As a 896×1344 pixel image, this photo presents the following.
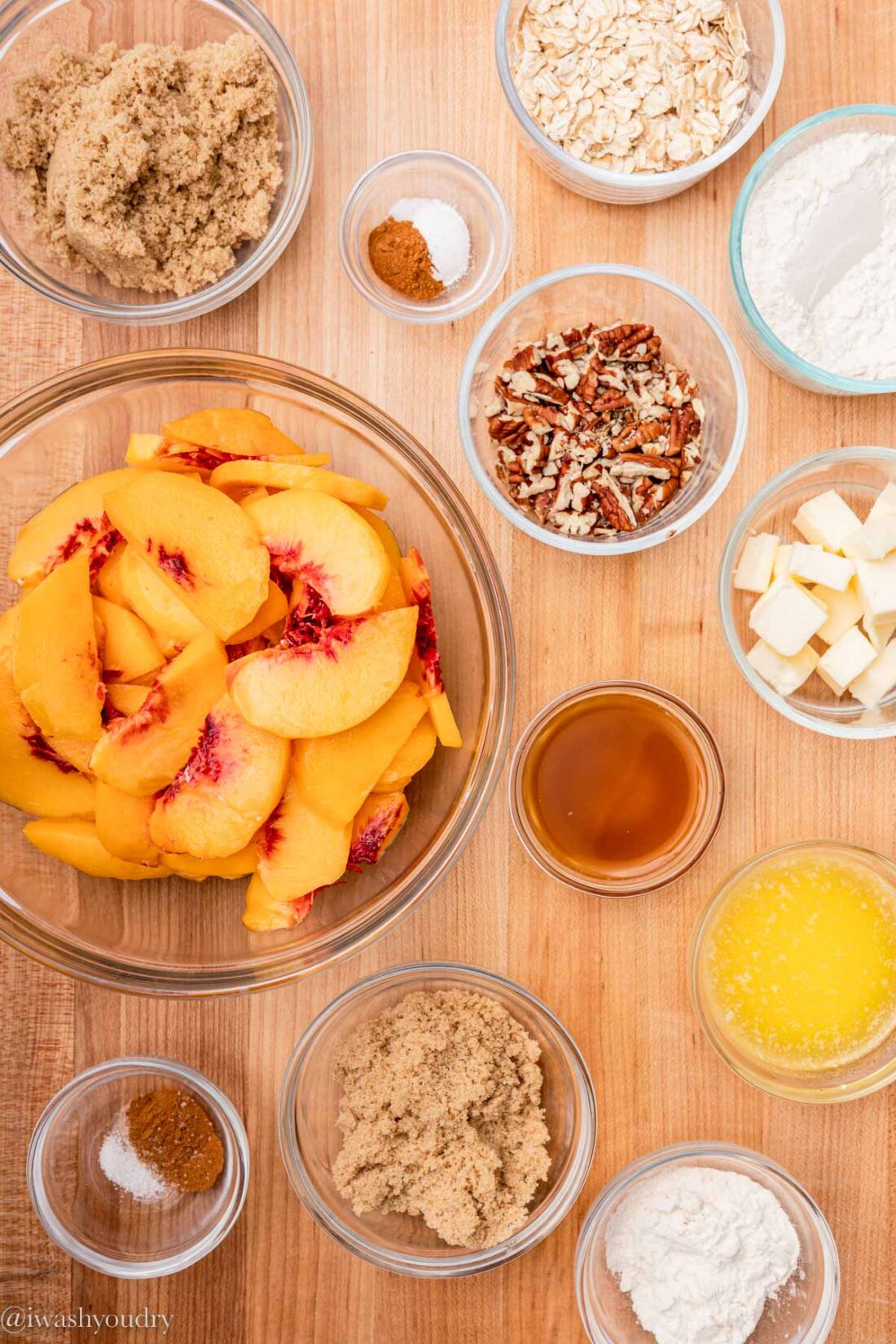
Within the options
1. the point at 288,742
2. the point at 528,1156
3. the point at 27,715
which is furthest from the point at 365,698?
the point at 528,1156

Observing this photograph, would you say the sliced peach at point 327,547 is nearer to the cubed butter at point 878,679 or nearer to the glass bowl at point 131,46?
the glass bowl at point 131,46

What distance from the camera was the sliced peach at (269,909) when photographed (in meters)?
1.10

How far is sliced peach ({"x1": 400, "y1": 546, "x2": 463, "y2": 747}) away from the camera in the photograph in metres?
1.11

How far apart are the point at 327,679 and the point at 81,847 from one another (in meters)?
0.35

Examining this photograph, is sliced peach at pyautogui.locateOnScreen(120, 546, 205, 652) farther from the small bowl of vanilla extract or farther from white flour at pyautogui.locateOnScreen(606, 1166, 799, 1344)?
white flour at pyautogui.locateOnScreen(606, 1166, 799, 1344)

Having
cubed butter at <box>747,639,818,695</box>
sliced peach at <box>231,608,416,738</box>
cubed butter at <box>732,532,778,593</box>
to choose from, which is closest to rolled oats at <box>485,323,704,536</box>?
cubed butter at <box>732,532,778,593</box>

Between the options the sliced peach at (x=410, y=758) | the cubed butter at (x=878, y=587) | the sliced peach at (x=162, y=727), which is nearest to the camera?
the sliced peach at (x=162, y=727)

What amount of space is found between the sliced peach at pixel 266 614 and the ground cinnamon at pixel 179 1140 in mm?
629

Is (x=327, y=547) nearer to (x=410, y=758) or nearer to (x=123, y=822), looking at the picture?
(x=410, y=758)

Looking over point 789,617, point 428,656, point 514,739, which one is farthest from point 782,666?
point 428,656

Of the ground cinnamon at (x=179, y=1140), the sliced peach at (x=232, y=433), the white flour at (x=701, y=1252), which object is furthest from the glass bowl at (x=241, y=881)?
the white flour at (x=701, y=1252)

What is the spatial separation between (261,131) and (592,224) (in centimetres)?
43

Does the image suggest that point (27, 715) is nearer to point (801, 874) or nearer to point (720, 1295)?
point (801, 874)

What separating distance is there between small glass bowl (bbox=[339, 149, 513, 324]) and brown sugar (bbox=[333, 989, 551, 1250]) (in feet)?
2.91
